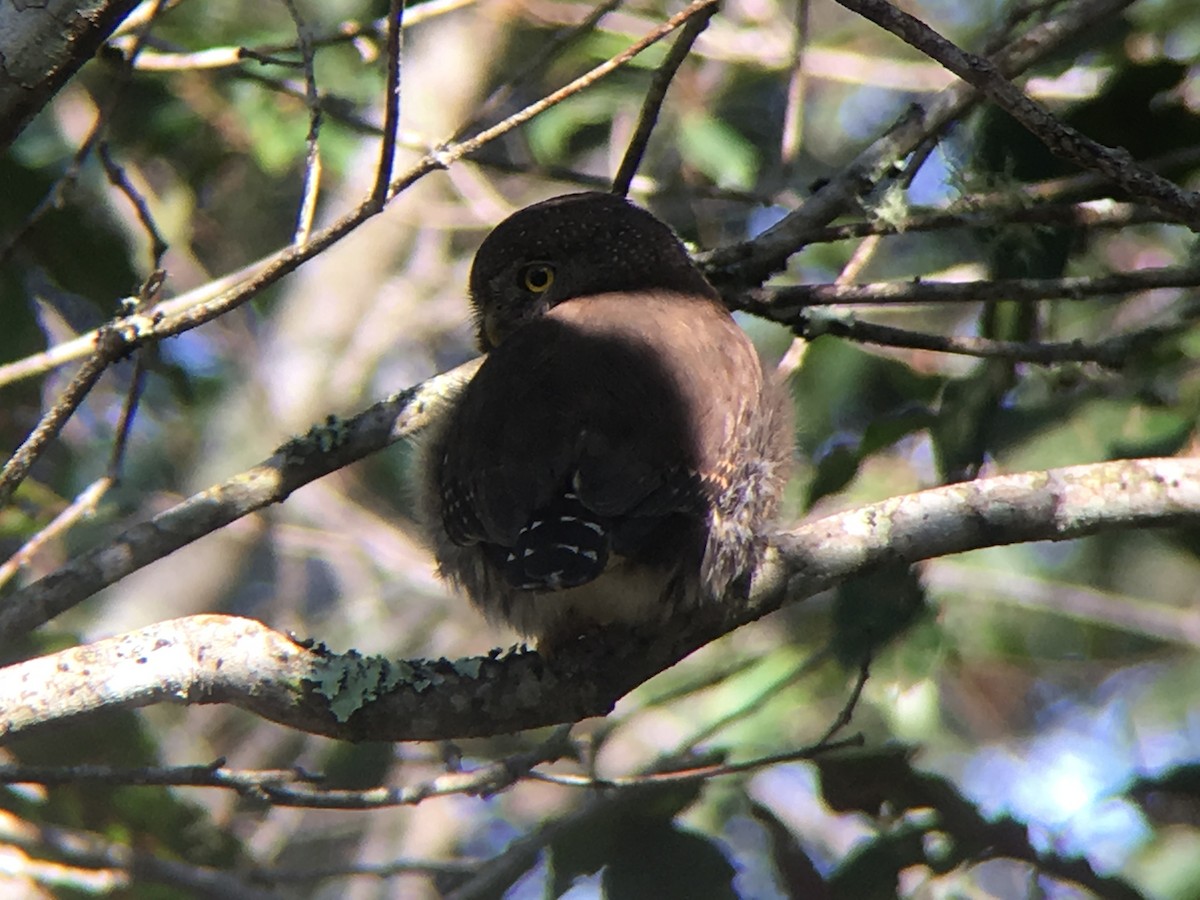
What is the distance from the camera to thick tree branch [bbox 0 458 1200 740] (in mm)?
2447

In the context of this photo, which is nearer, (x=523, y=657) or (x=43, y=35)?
(x=43, y=35)

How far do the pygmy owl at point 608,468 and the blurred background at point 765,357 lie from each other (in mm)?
315

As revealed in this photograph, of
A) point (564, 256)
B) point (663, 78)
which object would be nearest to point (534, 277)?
point (564, 256)

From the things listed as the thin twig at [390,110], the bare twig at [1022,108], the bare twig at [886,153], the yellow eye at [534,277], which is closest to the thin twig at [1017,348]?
the bare twig at [886,153]

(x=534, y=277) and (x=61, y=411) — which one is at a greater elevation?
(x=534, y=277)

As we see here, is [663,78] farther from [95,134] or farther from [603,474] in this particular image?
[95,134]

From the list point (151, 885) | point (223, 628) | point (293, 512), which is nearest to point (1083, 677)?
point (293, 512)

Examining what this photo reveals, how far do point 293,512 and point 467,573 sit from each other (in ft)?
12.5

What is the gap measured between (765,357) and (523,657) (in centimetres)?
276

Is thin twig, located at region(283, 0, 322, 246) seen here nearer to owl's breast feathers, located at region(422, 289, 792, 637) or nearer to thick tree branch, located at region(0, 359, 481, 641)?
thick tree branch, located at region(0, 359, 481, 641)

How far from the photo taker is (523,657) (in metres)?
2.92

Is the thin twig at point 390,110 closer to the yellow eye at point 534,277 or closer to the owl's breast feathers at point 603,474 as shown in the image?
the owl's breast feathers at point 603,474

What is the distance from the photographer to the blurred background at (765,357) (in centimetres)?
351

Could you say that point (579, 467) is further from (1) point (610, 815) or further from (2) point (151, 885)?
(2) point (151, 885)
